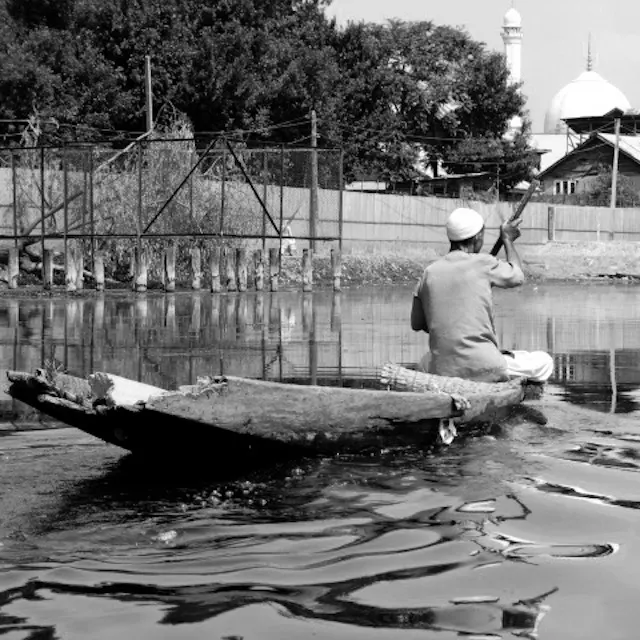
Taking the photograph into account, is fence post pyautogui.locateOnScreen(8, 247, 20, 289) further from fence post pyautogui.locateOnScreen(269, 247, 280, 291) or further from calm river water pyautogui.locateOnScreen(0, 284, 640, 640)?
calm river water pyautogui.locateOnScreen(0, 284, 640, 640)

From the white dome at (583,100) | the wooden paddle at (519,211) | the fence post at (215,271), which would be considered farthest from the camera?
the white dome at (583,100)

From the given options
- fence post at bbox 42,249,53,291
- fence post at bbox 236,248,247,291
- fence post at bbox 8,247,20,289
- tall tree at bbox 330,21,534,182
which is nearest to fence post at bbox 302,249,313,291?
fence post at bbox 236,248,247,291

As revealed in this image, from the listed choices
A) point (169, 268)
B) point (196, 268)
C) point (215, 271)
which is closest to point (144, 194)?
point (196, 268)

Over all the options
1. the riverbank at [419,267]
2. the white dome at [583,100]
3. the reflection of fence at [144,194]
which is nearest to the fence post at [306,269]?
the reflection of fence at [144,194]

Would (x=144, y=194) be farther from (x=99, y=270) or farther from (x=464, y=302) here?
(x=464, y=302)

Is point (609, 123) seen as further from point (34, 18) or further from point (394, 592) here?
point (394, 592)

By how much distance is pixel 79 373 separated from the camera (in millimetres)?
12297

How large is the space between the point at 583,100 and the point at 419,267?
161 feet

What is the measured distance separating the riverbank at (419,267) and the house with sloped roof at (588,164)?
14556 millimetres

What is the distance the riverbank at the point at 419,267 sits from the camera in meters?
30.1

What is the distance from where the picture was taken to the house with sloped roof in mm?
61000

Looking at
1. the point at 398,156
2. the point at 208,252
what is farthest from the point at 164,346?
the point at 398,156

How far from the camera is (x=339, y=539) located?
225 inches

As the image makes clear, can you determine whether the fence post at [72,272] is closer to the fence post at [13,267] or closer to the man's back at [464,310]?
the fence post at [13,267]
